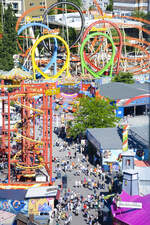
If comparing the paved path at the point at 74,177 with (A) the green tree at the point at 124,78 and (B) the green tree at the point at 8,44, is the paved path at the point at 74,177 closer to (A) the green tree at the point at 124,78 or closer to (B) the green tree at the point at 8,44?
(A) the green tree at the point at 124,78

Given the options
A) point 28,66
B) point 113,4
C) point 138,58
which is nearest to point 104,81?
point 28,66

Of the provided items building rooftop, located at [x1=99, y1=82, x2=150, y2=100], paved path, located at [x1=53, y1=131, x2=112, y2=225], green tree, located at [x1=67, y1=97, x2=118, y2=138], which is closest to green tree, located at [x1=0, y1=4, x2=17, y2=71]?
building rooftop, located at [x1=99, y1=82, x2=150, y2=100]

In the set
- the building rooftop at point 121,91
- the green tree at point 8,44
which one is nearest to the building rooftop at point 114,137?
the building rooftop at point 121,91

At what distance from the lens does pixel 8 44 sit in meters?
57.4

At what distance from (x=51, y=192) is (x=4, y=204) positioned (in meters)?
2.51

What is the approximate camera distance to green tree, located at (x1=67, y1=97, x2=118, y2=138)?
32706 mm

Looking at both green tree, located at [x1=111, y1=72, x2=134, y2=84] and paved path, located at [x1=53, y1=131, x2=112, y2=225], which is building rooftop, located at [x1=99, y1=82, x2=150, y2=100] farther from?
paved path, located at [x1=53, y1=131, x2=112, y2=225]

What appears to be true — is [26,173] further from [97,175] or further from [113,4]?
[113,4]

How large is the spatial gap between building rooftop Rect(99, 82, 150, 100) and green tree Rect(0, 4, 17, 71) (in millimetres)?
15953

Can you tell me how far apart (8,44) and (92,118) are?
28.1 meters

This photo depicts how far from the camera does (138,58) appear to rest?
67.4m

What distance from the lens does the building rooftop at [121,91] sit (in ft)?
134

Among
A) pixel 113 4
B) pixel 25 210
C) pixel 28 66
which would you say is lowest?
pixel 25 210

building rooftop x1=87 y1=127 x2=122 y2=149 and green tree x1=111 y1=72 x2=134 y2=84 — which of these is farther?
green tree x1=111 y1=72 x2=134 y2=84
